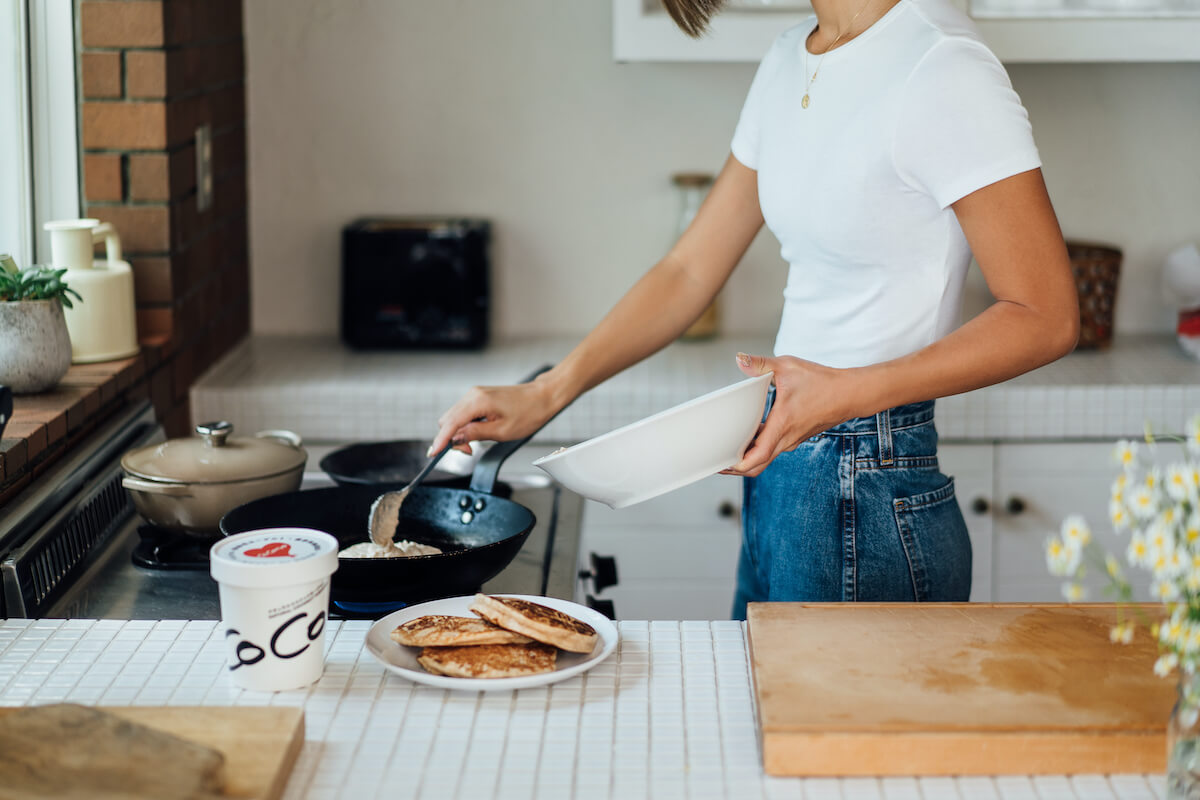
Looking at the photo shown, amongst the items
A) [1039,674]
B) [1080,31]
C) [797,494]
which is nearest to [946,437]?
[1080,31]

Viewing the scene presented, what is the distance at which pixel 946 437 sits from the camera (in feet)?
7.22

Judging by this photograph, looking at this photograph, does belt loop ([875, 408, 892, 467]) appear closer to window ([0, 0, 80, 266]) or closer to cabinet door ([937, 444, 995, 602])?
cabinet door ([937, 444, 995, 602])

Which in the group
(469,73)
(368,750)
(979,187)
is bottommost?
(368,750)

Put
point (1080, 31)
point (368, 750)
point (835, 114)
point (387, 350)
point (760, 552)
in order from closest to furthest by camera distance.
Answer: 1. point (368, 750)
2. point (835, 114)
3. point (760, 552)
4. point (1080, 31)
5. point (387, 350)

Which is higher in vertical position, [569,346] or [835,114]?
[835,114]

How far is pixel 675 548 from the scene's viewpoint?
2.27m

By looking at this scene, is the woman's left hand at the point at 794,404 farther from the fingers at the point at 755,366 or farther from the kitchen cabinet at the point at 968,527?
the kitchen cabinet at the point at 968,527

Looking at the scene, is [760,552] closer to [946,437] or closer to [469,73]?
[946,437]

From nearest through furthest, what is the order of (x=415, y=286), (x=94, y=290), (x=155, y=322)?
(x=94, y=290) → (x=155, y=322) → (x=415, y=286)

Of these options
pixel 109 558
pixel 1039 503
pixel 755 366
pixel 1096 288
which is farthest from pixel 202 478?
pixel 1096 288

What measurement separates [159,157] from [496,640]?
125cm

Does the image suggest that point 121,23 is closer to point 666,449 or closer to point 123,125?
point 123,125

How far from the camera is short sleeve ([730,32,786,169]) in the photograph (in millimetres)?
1504

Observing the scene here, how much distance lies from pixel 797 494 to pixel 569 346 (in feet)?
4.15
